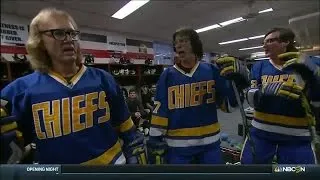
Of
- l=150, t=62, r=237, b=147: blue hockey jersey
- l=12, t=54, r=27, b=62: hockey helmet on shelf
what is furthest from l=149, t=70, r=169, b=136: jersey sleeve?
l=12, t=54, r=27, b=62: hockey helmet on shelf

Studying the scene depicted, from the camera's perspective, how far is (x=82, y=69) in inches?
25.1

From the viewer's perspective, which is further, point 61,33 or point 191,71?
point 191,71

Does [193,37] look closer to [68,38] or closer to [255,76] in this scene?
[255,76]

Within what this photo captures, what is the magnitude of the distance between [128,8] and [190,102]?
64 cm

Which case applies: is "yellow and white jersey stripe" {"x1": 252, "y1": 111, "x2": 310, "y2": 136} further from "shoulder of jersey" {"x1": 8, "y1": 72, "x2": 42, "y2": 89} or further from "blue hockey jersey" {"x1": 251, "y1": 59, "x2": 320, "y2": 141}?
"shoulder of jersey" {"x1": 8, "y1": 72, "x2": 42, "y2": 89}

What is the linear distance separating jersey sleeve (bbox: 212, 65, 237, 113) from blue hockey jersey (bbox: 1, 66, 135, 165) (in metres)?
0.36

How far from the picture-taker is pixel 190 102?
33.2 inches

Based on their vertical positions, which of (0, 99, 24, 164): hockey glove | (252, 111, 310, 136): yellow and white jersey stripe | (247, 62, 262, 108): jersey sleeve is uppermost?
(247, 62, 262, 108): jersey sleeve

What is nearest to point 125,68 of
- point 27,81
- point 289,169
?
point 27,81

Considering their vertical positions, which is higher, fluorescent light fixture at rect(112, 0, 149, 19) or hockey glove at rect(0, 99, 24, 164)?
fluorescent light fixture at rect(112, 0, 149, 19)

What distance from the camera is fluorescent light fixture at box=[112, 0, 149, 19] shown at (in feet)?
3.98

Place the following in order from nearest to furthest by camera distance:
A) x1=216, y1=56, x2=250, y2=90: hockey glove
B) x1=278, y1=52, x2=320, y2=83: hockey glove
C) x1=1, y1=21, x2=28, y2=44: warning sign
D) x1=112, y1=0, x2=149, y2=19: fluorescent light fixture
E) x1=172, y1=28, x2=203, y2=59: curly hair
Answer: x1=278, y1=52, x2=320, y2=83: hockey glove → x1=216, y1=56, x2=250, y2=90: hockey glove → x1=172, y1=28, x2=203, y2=59: curly hair → x1=1, y1=21, x2=28, y2=44: warning sign → x1=112, y1=0, x2=149, y2=19: fluorescent light fixture

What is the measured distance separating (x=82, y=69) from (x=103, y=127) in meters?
0.14

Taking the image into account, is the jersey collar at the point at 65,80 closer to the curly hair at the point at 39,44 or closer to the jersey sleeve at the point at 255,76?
the curly hair at the point at 39,44
